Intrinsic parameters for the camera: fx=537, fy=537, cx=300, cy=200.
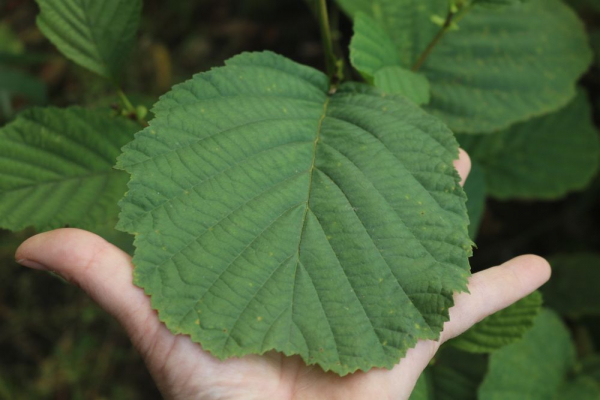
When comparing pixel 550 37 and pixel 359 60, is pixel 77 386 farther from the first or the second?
pixel 550 37

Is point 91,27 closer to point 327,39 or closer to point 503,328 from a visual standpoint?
point 327,39

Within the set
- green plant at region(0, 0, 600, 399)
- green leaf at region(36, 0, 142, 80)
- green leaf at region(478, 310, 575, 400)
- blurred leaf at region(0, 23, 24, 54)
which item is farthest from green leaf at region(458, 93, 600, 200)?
blurred leaf at region(0, 23, 24, 54)

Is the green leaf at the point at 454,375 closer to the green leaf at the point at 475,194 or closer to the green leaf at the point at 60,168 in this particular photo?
the green leaf at the point at 475,194

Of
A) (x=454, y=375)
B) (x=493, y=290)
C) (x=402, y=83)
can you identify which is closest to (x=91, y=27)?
Answer: (x=402, y=83)

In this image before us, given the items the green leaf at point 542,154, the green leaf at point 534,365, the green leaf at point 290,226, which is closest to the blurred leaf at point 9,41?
the green leaf at point 290,226

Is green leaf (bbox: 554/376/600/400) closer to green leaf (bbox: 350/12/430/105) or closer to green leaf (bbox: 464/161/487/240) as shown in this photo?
green leaf (bbox: 464/161/487/240)
